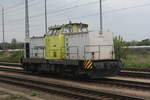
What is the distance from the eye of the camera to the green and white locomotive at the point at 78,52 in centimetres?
1584

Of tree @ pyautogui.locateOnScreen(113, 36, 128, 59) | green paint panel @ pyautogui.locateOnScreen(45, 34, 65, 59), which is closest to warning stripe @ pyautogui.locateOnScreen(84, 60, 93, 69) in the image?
green paint panel @ pyautogui.locateOnScreen(45, 34, 65, 59)

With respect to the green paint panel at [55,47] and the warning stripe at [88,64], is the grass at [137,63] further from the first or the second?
the warning stripe at [88,64]

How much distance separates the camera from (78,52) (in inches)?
659

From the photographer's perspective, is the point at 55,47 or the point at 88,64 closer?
the point at 88,64

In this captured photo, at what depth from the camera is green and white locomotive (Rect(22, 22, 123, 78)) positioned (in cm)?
1584

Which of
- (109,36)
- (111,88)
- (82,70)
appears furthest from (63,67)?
(111,88)

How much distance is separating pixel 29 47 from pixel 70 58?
4.76 m

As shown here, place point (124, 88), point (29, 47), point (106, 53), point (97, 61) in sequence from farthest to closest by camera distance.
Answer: point (29, 47)
point (106, 53)
point (97, 61)
point (124, 88)

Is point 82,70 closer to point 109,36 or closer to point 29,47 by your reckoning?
point 109,36

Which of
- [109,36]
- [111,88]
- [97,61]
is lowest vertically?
[111,88]

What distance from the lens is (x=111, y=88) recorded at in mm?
13445

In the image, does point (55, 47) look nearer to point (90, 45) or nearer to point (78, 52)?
point (78, 52)

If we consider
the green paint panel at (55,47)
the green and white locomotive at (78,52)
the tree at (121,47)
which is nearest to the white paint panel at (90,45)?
the green and white locomotive at (78,52)

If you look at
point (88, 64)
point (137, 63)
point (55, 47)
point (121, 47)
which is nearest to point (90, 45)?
point (88, 64)
